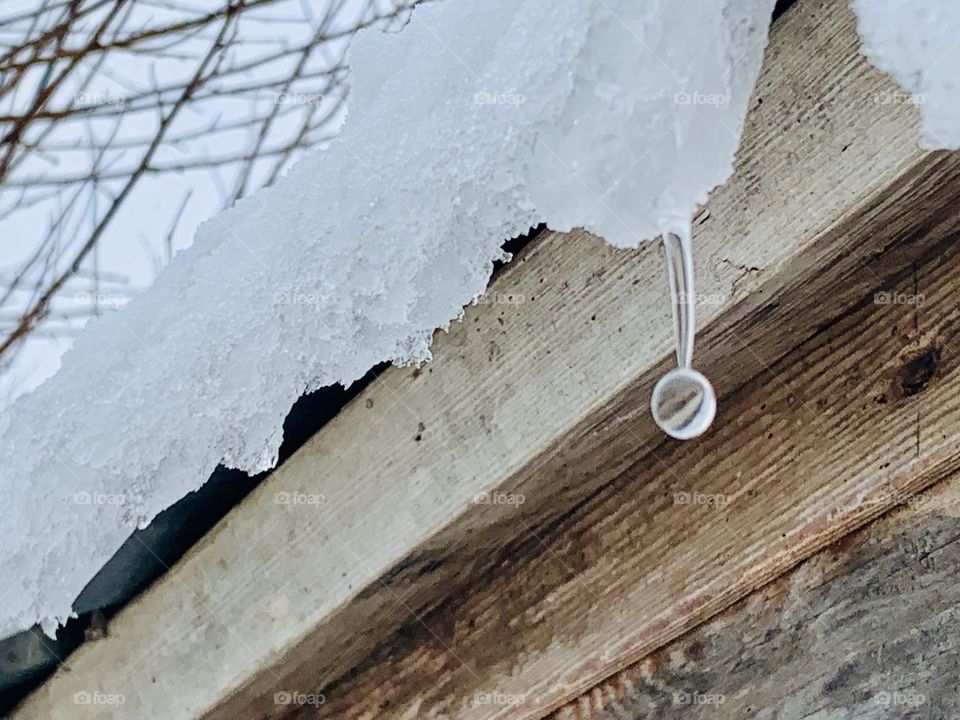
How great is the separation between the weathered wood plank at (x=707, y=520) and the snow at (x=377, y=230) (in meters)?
0.25

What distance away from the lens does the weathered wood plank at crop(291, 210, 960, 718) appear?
73 cm

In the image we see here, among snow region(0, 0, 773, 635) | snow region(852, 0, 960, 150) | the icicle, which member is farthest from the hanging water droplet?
snow region(852, 0, 960, 150)

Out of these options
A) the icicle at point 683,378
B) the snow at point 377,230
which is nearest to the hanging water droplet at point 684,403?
the icicle at point 683,378

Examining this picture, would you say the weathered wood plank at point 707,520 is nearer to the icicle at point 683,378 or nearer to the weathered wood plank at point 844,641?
the weathered wood plank at point 844,641

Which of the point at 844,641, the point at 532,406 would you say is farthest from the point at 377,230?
the point at 844,641

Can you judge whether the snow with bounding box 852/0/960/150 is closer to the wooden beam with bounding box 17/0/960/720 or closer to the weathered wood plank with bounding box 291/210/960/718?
the wooden beam with bounding box 17/0/960/720

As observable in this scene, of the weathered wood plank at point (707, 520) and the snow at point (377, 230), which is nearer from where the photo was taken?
the snow at point (377, 230)

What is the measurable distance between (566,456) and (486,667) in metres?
0.33

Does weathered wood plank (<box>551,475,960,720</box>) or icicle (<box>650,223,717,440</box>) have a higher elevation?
icicle (<box>650,223,717,440</box>)

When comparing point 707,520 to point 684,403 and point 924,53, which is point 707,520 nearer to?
point 684,403

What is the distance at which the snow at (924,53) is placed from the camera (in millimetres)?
554

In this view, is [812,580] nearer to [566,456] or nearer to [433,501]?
[566,456]

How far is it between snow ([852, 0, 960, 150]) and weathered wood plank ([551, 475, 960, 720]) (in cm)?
35

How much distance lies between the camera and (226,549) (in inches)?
37.0
